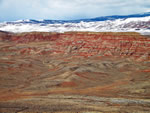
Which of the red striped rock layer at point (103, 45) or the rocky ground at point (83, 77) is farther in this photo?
the red striped rock layer at point (103, 45)

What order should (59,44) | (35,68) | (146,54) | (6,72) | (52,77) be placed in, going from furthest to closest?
(59,44) < (146,54) < (35,68) < (6,72) < (52,77)

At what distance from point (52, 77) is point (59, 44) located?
7312 centimetres

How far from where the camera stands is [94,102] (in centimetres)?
4850

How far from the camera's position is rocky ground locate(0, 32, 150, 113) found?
4650 cm

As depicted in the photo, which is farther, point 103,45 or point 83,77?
point 103,45

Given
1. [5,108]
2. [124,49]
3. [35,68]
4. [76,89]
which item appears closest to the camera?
[5,108]

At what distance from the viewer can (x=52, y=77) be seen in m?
80.8

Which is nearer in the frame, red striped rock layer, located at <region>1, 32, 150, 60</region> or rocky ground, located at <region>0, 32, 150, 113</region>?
rocky ground, located at <region>0, 32, 150, 113</region>

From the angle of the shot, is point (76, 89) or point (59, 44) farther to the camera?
point (59, 44)

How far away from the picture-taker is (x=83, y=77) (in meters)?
80.2

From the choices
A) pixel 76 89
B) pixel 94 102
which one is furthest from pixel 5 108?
pixel 76 89

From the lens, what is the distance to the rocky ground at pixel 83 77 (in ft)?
153

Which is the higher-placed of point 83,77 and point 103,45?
point 103,45

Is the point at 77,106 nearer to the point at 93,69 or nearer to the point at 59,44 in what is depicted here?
the point at 93,69
